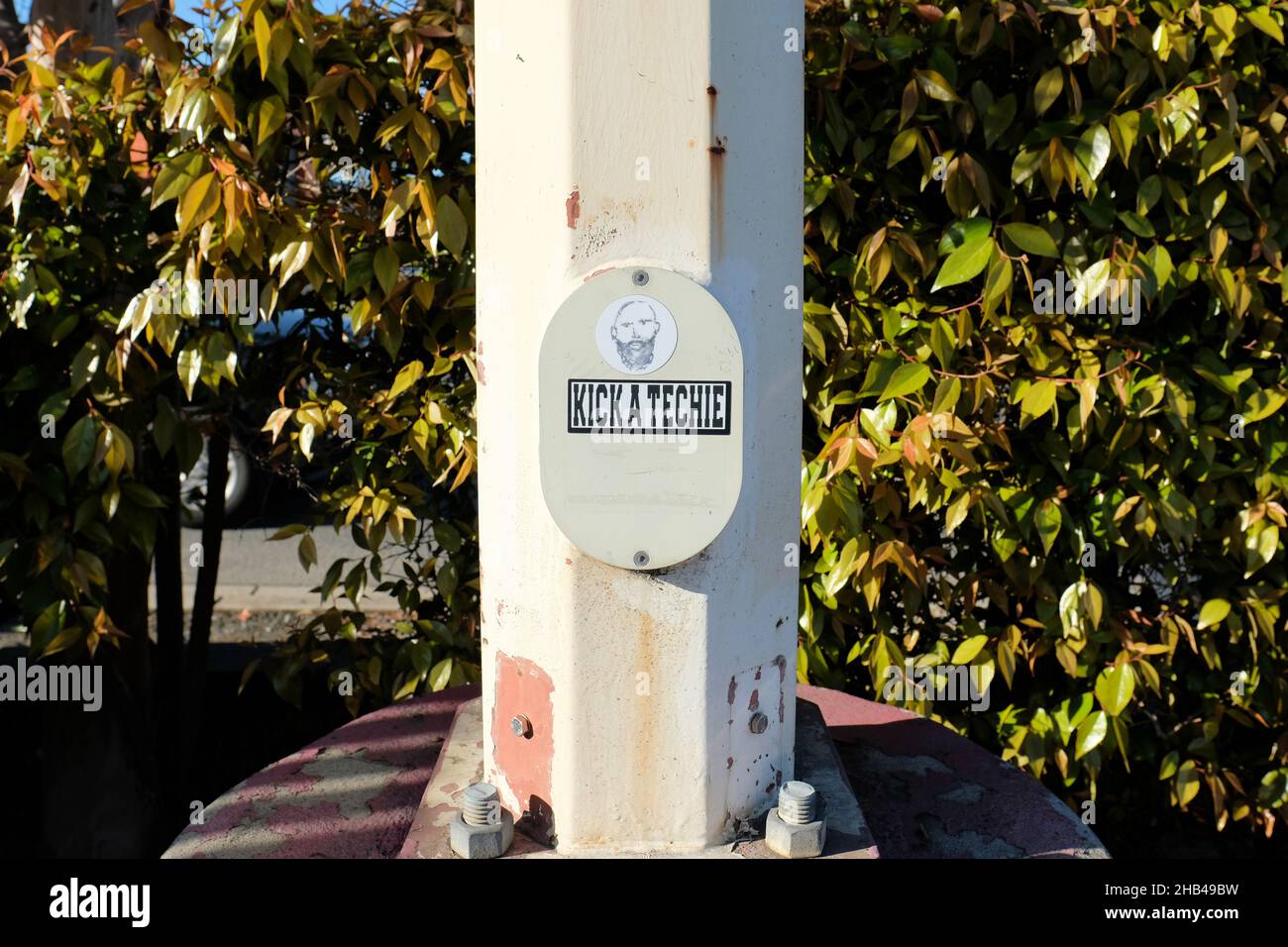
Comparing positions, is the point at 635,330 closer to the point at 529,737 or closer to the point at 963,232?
the point at 529,737

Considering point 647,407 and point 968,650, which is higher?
point 647,407

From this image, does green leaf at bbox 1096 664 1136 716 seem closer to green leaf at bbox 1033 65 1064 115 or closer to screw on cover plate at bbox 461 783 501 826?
green leaf at bbox 1033 65 1064 115

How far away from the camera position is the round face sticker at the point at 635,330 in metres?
1.47

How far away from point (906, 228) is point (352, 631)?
5.20 feet

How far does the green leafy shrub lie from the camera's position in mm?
2270

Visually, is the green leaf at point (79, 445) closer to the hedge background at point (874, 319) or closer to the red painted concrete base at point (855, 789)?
the hedge background at point (874, 319)

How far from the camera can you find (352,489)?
248 cm

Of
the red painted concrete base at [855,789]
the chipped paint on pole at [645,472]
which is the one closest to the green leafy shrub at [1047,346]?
the red painted concrete base at [855,789]

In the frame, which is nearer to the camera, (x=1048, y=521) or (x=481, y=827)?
(x=481, y=827)

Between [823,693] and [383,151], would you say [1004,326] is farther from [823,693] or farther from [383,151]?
[383,151]

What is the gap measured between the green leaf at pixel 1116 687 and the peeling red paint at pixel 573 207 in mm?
1708

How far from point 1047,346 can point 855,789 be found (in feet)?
3.54

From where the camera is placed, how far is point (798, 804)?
1.54 m

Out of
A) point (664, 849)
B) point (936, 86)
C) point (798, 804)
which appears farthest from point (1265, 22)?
point (664, 849)
